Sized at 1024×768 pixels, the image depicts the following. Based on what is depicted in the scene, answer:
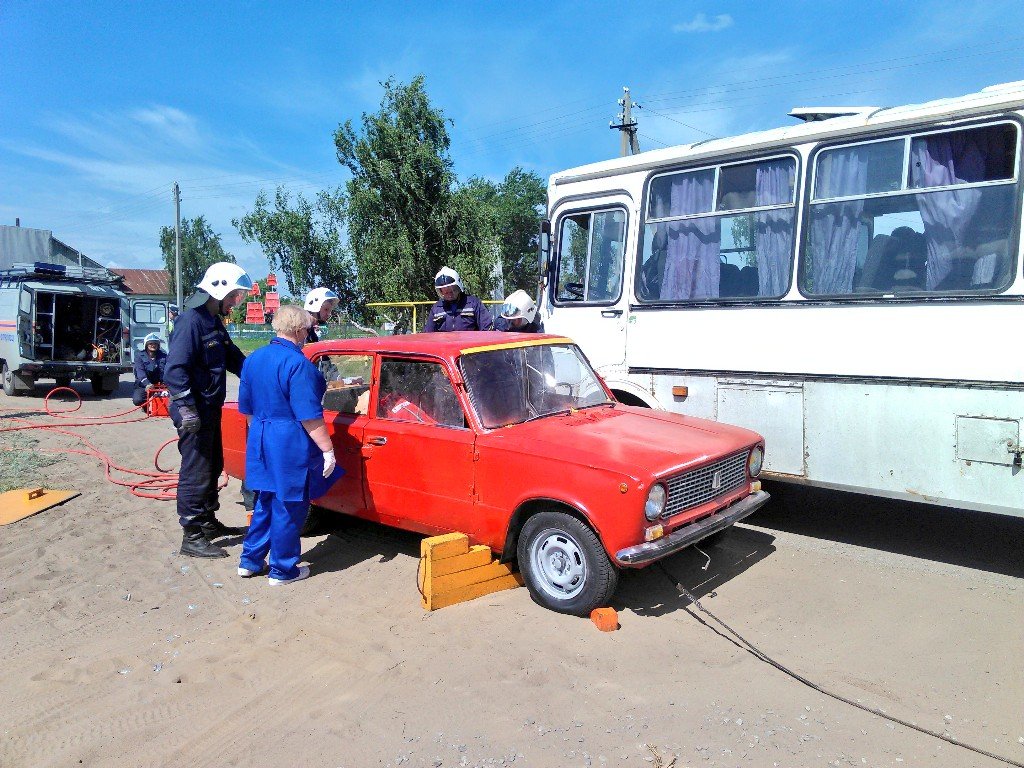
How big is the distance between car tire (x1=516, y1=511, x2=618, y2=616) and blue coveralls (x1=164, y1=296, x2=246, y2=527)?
8.90 ft

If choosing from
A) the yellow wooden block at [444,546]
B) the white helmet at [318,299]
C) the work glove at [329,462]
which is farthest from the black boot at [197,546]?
the white helmet at [318,299]

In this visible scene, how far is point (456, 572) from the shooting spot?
4.59 m

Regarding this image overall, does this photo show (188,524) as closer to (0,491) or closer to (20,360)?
(0,491)

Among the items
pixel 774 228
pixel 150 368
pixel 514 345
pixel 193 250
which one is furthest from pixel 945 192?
pixel 193 250

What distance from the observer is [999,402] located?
480 centimetres

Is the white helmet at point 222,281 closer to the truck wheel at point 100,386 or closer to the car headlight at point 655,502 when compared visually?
the car headlight at point 655,502

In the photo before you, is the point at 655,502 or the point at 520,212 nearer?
the point at 655,502

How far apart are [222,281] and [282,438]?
1.42 m

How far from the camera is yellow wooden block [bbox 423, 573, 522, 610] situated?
4508 mm

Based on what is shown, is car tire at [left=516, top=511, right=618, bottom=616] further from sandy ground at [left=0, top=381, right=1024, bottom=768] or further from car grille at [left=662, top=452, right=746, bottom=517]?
car grille at [left=662, top=452, right=746, bottom=517]

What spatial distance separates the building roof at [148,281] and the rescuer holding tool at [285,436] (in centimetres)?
7540

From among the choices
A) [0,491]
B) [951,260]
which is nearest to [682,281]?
[951,260]

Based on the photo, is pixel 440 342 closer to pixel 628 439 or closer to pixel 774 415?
pixel 628 439

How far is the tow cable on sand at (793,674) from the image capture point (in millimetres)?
3061
